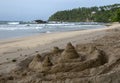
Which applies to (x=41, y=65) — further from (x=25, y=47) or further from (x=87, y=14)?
(x=87, y=14)

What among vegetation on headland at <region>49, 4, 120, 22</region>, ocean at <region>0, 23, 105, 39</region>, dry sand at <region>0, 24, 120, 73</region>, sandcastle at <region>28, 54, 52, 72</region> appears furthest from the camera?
vegetation on headland at <region>49, 4, 120, 22</region>

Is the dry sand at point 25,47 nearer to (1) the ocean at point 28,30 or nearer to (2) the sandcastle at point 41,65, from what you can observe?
(2) the sandcastle at point 41,65

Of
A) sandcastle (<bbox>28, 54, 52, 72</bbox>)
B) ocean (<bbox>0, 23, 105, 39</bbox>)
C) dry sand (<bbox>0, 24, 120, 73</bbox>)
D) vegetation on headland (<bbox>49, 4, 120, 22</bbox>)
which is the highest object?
sandcastle (<bbox>28, 54, 52, 72</bbox>)

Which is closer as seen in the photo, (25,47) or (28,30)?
(25,47)

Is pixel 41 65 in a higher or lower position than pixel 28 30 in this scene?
higher

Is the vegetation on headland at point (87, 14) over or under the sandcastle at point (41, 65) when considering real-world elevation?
under

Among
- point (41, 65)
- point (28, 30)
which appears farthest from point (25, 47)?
point (28, 30)

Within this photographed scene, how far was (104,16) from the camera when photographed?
13662 cm

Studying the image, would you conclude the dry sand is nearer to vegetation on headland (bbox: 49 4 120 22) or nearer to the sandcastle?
the sandcastle

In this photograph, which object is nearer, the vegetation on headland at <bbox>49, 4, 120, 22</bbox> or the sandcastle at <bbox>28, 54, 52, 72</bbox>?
the sandcastle at <bbox>28, 54, 52, 72</bbox>

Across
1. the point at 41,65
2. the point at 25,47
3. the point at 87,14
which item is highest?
the point at 41,65

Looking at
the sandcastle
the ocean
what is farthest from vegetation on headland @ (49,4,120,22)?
the sandcastle

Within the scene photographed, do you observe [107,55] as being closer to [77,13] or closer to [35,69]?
[35,69]

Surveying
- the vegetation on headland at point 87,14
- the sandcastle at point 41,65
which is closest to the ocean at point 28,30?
the sandcastle at point 41,65
